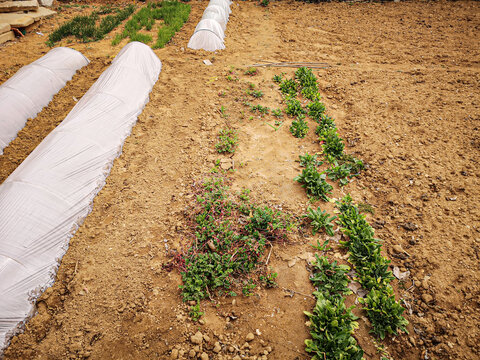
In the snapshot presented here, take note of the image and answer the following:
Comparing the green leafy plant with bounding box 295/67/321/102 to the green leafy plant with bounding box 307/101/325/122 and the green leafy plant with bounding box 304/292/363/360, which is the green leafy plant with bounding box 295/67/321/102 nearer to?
the green leafy plant with bounding box 307/101/325/122

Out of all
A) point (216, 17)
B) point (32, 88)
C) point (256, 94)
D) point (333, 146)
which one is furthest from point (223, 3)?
point (333, 146)

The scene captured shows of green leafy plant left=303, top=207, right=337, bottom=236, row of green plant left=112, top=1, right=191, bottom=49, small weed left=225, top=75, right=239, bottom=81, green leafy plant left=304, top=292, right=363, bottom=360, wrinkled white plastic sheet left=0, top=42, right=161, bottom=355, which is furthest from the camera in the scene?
row of green plant left=112, top=1, right=191, bottom=49

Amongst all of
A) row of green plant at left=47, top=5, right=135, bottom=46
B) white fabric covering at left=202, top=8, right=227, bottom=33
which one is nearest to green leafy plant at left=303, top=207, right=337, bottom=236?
white fabric covering at left=202, top=8, right=227, bottom=33

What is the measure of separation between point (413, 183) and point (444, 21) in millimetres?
8903

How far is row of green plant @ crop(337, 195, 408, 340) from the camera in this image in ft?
8.28

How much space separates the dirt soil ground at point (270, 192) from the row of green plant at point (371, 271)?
0.14 m

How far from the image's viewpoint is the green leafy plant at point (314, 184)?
3821 millimetres

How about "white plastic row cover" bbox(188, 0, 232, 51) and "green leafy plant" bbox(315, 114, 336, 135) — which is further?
"white plastic row cover" bbox(188, 0, 232, 51)

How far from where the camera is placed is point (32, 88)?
521 centimetres

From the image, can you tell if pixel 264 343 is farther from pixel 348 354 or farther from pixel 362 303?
pixel 362 303

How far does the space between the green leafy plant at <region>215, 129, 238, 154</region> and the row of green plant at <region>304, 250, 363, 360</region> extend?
245 cm

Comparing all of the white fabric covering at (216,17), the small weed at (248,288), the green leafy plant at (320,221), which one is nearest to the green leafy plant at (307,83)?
the green leafy plant at (320,221)

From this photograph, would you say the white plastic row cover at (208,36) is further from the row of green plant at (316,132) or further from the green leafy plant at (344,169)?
the green leafy plant at (344,169)

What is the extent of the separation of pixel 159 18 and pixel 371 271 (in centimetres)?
1143
